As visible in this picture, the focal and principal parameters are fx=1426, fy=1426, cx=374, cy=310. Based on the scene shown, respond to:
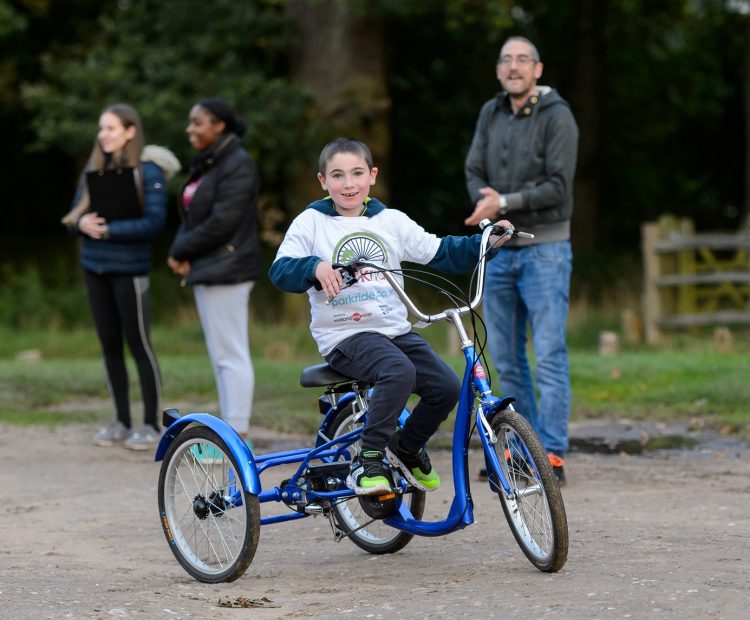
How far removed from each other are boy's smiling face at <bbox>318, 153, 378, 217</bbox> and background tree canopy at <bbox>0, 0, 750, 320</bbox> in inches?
519

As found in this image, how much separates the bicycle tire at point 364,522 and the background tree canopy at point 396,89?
43.2 feet

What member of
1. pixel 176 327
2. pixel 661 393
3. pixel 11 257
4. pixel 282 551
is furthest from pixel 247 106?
pixel 282 551

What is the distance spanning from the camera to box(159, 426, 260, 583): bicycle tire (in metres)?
5.50

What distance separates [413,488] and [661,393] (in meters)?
5.54

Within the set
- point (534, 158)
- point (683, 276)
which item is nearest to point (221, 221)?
point (534, 158)

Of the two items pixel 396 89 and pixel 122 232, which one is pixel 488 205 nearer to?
pixel 122 232

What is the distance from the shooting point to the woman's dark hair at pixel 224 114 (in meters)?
8.44

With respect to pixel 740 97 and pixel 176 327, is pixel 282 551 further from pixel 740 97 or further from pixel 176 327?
pixel 740 97

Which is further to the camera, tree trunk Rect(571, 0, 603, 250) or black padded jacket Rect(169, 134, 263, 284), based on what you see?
tree trunk Rect(571, 0, 603, 250)

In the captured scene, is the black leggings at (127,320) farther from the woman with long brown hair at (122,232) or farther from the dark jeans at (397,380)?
the dark jeans at (397,380)

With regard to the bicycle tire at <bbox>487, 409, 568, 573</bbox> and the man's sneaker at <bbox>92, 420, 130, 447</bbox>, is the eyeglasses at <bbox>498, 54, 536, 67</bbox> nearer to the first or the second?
the bicycle tire at <bbox>487, 409, 568, 573</bbox>

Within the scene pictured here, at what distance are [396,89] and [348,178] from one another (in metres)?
19.4

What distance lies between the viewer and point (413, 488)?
5.56 m

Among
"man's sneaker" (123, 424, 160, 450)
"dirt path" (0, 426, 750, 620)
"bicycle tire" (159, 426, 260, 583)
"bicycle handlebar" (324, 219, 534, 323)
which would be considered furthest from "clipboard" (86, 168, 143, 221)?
"bicycle handlebar" (324, 219, 534, 323)
